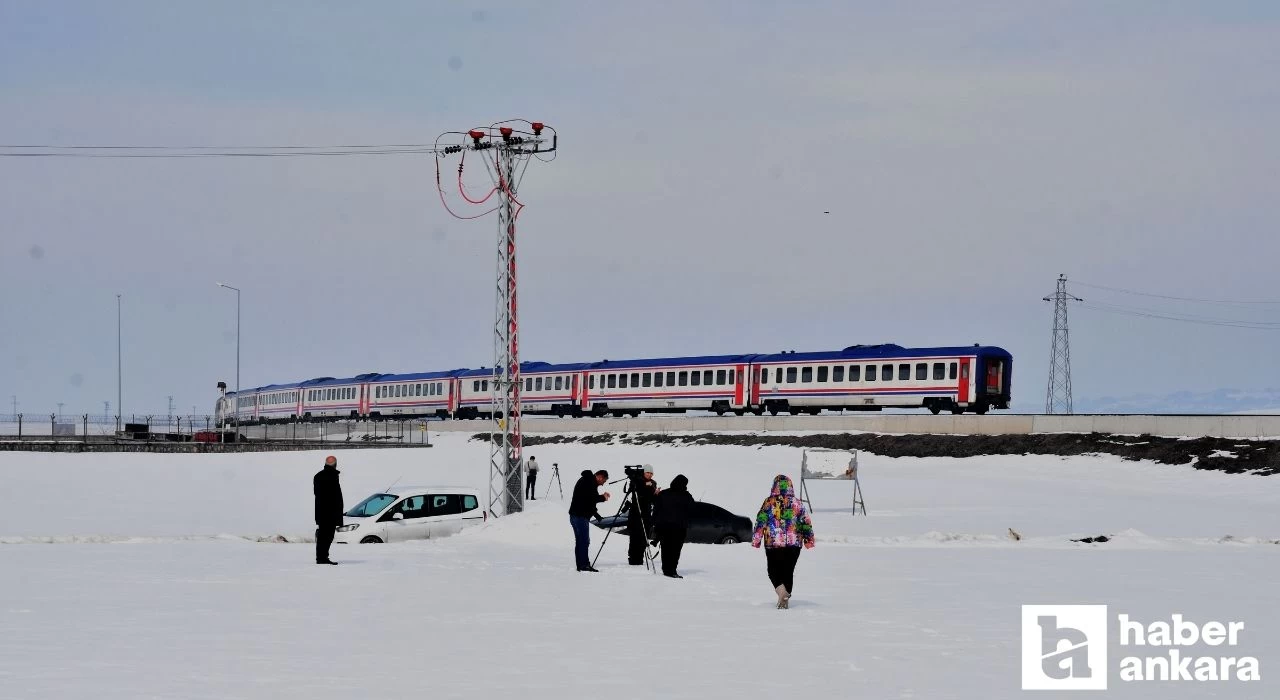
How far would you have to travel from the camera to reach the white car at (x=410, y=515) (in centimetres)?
2597

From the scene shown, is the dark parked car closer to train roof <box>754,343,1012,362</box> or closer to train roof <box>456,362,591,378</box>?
train roof <box>754,343,1012,362</box>

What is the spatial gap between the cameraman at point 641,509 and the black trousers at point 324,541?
174 inches

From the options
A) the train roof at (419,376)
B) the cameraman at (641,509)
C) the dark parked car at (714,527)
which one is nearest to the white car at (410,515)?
the dark parked car at (714,527)

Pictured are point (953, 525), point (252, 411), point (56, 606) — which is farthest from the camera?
point (252, 411)

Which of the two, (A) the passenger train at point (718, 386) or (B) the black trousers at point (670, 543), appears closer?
(B) the black trousers at point (670, 543)

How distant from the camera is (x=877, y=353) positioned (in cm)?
6319

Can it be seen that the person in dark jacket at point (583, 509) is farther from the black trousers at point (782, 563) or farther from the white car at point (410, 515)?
the white car at point (410, 515)

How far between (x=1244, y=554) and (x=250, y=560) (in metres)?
16.6

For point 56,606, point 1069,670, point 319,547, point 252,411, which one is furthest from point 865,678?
point 252,411

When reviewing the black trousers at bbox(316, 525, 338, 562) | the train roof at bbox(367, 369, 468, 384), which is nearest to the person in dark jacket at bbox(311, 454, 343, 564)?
the black trousers at bbox(316, 525, 338, 562)

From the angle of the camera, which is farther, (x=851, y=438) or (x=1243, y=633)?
(x=851, y=438)

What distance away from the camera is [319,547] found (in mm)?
20906

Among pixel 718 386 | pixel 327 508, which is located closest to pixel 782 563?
pixel 327 508

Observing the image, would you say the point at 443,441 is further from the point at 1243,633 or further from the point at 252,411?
the point at 1243,633
